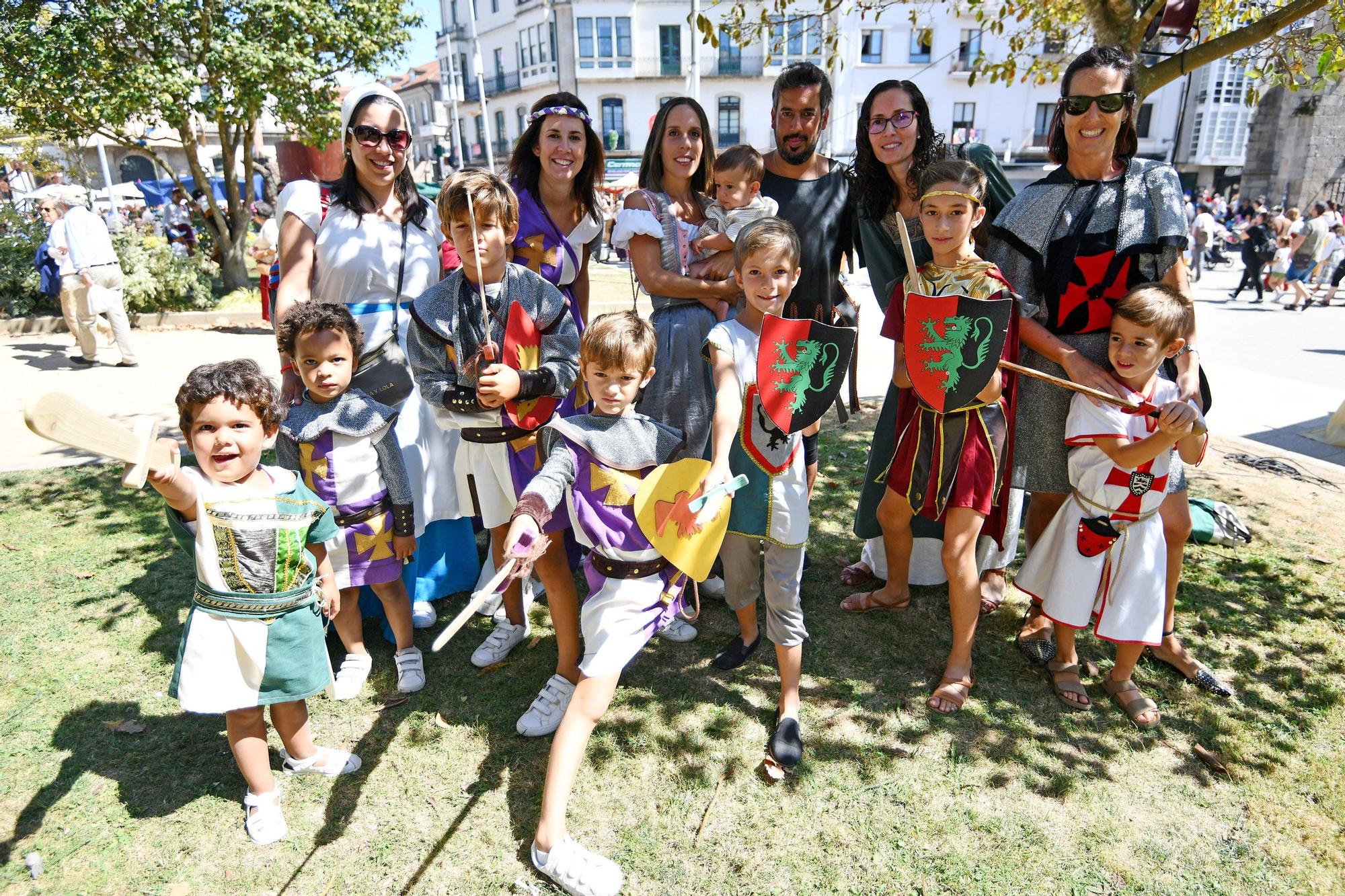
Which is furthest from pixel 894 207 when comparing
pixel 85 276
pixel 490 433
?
pixel 85 276

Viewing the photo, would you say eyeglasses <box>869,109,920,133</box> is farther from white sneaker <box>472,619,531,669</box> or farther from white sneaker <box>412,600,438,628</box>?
white sneaker <box>412,600,438,628</box>

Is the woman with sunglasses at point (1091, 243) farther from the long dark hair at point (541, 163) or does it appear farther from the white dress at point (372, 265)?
the white dress at point (372, 265)

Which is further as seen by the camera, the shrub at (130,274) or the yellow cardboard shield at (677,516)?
the shrub at (130,274)

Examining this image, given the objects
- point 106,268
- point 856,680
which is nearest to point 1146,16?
point 856,680

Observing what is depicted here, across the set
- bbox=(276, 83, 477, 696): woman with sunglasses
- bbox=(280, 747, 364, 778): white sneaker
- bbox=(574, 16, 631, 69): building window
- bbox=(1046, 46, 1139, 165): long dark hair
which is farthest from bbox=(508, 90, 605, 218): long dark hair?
bbox=(574, 16, 631, 69): building window

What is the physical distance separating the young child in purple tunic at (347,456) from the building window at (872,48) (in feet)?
141

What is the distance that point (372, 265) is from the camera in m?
3.23

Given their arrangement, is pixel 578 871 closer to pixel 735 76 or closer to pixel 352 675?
pixel 352 675

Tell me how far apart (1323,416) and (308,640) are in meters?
8.71

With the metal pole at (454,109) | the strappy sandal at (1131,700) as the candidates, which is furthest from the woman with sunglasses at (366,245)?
the metal pole at (454,109)

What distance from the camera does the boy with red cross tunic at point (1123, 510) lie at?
2.84 m

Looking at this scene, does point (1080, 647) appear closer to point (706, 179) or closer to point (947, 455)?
point (947, 455)

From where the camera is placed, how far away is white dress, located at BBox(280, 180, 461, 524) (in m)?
3.21

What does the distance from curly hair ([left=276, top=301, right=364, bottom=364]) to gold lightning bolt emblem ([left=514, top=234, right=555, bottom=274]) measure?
75cm
